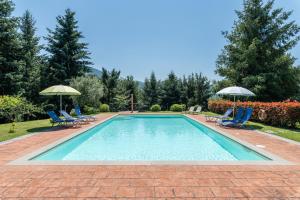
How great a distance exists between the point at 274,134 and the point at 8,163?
931 cm

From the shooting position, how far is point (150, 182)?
4527mm

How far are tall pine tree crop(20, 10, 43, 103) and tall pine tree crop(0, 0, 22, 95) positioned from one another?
40.3 inches

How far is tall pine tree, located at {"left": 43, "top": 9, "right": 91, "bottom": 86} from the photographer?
1121 inches

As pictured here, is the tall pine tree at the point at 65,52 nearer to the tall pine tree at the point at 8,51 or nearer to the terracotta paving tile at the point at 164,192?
the tall pine tree at the point at 8,51

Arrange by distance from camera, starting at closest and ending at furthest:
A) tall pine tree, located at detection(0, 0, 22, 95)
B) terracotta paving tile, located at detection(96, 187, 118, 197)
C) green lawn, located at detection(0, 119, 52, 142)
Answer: terracotta paving tile, located at detection(96, 187, 118, 197), green lawn, located at detection(0, 119, 52, 142), tall pine tree, located at detection(0, 0, 22, 95)

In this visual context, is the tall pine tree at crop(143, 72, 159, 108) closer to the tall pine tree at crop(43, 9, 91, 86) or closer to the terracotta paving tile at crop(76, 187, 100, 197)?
the tall pine tree at crop(43, 9, 91, 86)

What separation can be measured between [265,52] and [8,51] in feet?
81.9

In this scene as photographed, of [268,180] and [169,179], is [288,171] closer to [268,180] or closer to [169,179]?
[268,180]

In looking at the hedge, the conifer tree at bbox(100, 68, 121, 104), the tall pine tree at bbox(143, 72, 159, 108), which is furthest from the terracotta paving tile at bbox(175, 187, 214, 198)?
the tall pine tree at bbox(143, 72, 159, 108)

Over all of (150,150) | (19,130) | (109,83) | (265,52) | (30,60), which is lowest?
(150,150)

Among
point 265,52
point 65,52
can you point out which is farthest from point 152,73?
point 265,52

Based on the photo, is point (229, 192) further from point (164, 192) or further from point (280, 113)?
point (280, 113)

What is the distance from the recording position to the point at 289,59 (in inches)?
1012

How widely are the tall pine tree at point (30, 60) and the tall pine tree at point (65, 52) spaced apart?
1358mm
